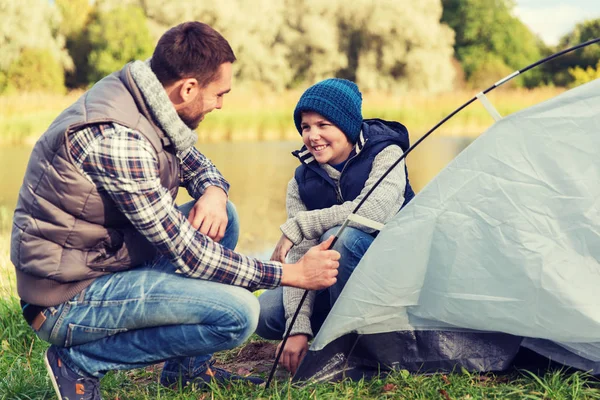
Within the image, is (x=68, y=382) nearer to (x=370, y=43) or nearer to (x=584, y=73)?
(x=370, y=43)

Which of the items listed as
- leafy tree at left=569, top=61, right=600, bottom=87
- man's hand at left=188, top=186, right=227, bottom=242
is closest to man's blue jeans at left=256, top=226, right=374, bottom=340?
man's hand at left=188, top=186, right=227, bottom=242

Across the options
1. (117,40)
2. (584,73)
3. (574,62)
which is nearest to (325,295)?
(117,40)

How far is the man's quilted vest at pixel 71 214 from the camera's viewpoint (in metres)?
1.83

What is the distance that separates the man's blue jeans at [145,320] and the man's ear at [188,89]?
502 mm

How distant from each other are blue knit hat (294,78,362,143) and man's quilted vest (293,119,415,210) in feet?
0.22

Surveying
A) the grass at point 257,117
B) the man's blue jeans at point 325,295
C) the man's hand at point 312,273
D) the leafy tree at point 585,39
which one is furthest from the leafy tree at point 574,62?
the man's hand at point 312,273

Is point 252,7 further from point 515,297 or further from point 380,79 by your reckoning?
point 515,297

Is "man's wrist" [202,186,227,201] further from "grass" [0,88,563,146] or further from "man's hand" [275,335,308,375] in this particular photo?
"grass" [0,88,563,146]

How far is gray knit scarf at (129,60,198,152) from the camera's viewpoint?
1907 mm

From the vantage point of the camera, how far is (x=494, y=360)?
216cm

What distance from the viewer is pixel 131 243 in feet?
6.52

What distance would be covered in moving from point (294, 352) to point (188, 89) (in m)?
0.93

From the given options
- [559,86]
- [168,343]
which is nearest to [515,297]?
[168,343]

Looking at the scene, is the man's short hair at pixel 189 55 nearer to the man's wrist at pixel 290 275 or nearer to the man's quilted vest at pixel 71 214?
the man's quilted vest at pixel 71 214
